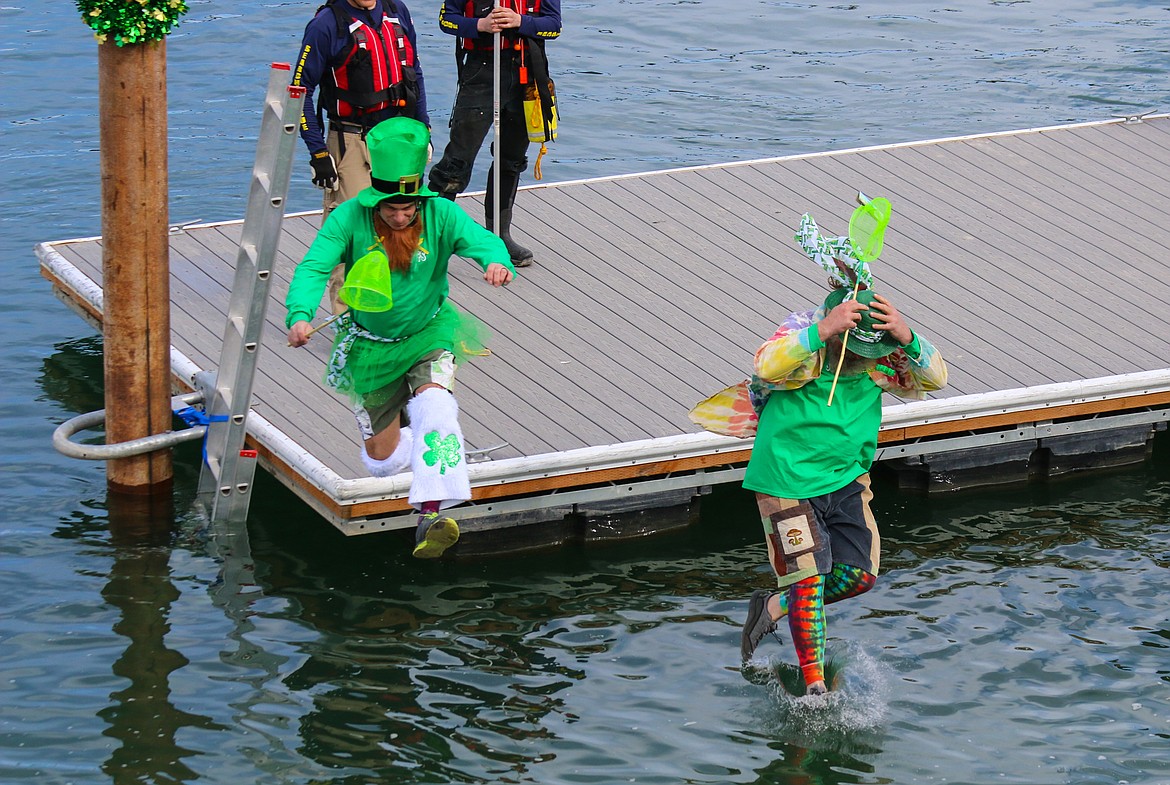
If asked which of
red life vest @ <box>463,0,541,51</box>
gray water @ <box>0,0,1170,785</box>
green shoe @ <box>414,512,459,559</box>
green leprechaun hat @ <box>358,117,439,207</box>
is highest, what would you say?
→ red life vest @ <box>463,0,541,51</box>

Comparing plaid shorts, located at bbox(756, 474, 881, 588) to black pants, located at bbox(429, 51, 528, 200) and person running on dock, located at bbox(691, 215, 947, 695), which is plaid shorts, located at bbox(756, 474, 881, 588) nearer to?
person running on dock, located at bbox(691, 215, 947, 695)

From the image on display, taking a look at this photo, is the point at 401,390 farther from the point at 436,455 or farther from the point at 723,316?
the point at 723,316

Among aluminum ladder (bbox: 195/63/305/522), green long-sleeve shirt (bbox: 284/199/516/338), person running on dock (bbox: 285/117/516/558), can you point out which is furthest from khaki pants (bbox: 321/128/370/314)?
green long-sleeve shirt (bbox: 284/199/516/338)

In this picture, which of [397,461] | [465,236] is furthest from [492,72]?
[397,461]

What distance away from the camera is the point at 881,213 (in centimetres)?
668

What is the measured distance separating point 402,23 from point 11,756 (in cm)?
495

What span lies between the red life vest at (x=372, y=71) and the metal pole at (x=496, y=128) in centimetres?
65

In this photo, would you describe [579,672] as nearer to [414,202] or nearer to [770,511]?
[770,511]

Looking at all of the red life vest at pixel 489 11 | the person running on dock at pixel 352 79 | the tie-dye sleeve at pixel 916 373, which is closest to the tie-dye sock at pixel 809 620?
the tie-dye sleeve at pixel 916 373

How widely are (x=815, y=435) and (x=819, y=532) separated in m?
0.44

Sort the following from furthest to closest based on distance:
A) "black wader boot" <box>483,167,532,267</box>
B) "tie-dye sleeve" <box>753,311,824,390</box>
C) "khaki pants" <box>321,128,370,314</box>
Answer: "black wader boot" <box>483,167,532,267</box>, "khaki pants" <box>321,128,370,314</box>, "tie-dye sleeve" <box>753,311,824,390</box>

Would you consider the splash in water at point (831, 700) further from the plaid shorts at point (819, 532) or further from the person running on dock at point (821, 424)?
the plaid shorts at point (819, 532)

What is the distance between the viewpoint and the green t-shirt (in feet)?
22.6

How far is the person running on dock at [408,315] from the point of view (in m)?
7.18
